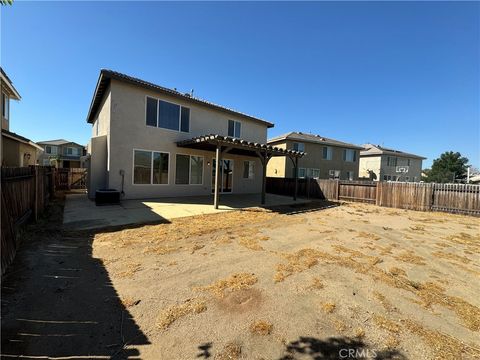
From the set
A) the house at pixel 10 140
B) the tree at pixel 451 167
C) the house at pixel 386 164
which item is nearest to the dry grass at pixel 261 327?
the house at pixel 10 140

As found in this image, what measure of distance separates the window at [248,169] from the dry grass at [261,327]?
14.2m

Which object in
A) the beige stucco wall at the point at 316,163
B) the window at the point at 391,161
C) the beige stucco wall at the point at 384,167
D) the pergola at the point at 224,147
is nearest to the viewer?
the pergola at the point at 224,147

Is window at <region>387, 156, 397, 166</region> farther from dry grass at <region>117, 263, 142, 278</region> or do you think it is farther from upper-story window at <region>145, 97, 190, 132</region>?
dry grass at <region>117, 263, 142, 278</region>

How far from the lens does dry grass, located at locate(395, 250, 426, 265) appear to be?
4.99 metres

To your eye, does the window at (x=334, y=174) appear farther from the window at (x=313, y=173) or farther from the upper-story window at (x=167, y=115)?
the upper-story window at (x=167, y=115)

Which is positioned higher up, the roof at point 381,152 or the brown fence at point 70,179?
A: the roof at point 381,152

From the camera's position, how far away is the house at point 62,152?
1576 inches

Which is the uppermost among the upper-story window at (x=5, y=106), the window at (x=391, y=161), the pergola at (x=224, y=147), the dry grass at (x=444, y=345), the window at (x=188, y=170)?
the upper-story window at (x=5, y=106)


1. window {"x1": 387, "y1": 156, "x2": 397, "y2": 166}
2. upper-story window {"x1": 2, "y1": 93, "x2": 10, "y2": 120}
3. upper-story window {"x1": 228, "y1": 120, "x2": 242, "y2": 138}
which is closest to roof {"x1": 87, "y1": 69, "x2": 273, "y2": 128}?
upper-story window {"x1": 228, "y1": 120, "x2": 242, "y2": 138}

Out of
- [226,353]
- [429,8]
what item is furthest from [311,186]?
[226,353]

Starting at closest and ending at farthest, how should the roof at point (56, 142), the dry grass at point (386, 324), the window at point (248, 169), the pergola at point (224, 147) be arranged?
the dry grass at point (386, 324), the pergola at point (224, 147), the window at point (248, 169), the roof at point (56, 142)

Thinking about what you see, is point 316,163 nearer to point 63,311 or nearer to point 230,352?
point 230,352

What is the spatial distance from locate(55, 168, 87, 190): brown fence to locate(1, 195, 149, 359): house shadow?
14492mm

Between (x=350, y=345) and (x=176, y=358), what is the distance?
1758 millimetres
